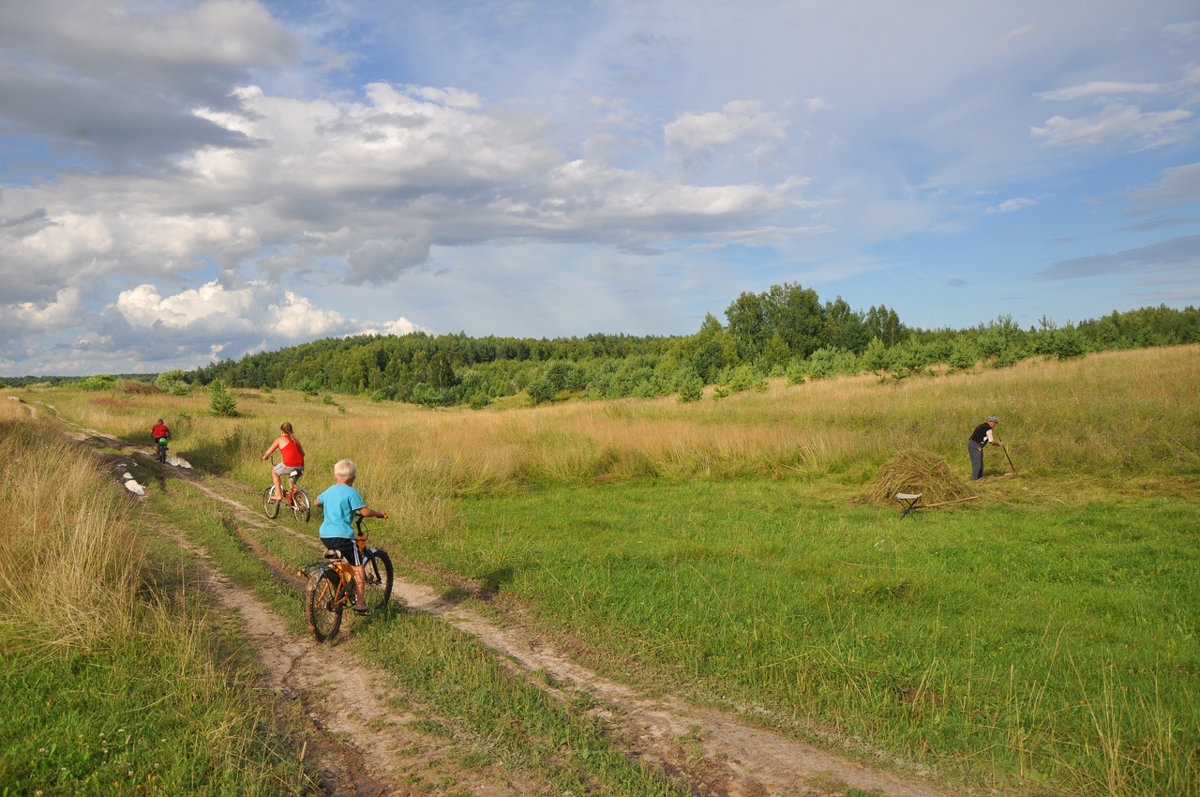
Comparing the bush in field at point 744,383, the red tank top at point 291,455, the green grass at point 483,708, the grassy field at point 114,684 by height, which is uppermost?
the bush in field at point 744,383

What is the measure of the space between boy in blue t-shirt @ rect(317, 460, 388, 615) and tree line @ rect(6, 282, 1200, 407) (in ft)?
109

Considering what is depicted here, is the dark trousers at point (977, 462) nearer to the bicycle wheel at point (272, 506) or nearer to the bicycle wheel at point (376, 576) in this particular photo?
the bicycle wheel at point (376, 576)

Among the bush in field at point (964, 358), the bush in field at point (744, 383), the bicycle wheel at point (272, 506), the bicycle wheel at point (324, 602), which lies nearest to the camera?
the bicycle wheel at point (324, 602)

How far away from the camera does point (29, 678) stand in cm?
493

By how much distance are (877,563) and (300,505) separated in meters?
9.96

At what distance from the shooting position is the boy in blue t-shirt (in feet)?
21.0

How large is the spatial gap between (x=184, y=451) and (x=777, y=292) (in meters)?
73.0

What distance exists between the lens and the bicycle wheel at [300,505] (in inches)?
475

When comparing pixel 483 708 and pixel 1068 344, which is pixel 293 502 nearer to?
pixel 483 708

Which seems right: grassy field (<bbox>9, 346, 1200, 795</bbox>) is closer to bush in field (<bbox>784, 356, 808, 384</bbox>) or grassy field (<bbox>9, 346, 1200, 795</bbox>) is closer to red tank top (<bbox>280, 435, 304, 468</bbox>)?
red tank top (<bbox>280, 435, 304, 468</bbox>)

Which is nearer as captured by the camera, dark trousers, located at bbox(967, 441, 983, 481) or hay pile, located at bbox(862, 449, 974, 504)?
hay pile, located at bbox(862, 449, 974, 504)

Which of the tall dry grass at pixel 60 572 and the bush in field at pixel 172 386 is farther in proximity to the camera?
the bush in field at pixel 172 386

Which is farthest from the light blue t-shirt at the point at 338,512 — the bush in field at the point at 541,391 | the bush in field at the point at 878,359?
the bush in field at the point at 541,391

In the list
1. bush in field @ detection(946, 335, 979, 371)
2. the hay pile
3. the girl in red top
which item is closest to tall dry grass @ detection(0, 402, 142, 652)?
the girl in red top
